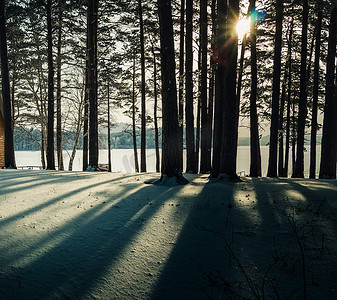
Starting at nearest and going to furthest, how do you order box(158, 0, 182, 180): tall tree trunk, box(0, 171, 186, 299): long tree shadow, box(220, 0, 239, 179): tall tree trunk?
1. box(0, 171, 186, 299): long tree shadow
2. box(158, 0, 182, 180): tall tree trunk
3. box(220, 0, 239, 179): tall tree trunk

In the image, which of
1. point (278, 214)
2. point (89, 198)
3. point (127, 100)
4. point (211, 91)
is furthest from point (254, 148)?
point (127, 100)

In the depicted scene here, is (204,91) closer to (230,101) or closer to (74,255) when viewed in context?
(230,101)

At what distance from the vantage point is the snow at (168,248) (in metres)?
1.99

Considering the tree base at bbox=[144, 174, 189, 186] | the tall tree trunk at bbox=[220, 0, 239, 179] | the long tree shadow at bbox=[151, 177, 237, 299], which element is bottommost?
the long tree shadow at bbox=[151, 177, 237, 299]

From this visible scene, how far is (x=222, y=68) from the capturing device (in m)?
8.20

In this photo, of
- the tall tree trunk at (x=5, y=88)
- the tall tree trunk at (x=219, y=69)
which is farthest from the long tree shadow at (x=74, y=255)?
the tall tree trunk at (x=5, y=88)

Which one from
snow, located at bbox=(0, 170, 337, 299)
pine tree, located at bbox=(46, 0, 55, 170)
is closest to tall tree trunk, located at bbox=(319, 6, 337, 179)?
snow, located at bbox=(0, 170, 337, 299)

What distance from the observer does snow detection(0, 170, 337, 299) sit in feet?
6.52

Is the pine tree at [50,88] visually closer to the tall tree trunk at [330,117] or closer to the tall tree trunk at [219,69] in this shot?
the tall tree trunk at [219,69]

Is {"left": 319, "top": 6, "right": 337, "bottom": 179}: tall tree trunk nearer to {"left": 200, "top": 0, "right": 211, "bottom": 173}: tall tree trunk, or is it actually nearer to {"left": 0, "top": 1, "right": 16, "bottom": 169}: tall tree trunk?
{"left": 200, "top": 0, "right": 211, "bottom": 173}: tall tree trunk

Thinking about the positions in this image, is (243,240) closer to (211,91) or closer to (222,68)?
(222,68)

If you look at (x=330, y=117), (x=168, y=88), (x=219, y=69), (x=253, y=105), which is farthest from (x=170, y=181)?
(x=330, y=117)

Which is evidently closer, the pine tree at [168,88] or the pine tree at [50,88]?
the pine tree at [168,88]

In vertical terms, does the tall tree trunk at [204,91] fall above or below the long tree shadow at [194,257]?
above
